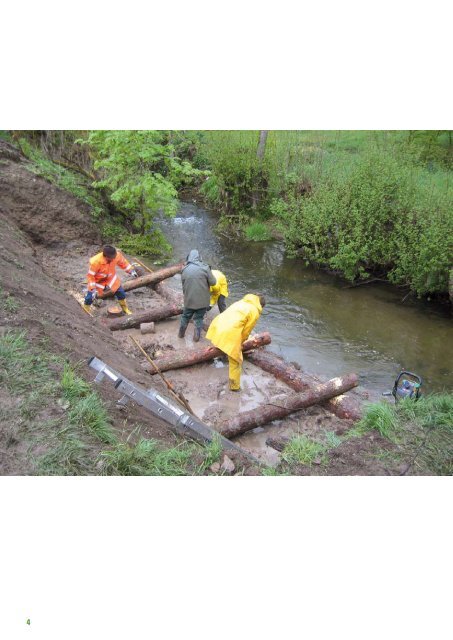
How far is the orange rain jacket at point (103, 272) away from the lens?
23.5ft

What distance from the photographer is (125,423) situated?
395 centimetres

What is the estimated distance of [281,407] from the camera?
5.49 m

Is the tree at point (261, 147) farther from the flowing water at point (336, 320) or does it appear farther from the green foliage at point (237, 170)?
the flowing water at point (336, 320)

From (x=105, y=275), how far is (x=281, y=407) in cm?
360

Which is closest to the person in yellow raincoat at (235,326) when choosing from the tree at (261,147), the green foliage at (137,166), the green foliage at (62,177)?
the green foliage at (137,166)

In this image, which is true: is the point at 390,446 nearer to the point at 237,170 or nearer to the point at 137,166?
the point at 137,166

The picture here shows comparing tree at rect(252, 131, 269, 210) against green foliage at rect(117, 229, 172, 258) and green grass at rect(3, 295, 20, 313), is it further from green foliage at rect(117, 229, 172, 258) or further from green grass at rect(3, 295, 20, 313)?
green grass at rect(3, 295, 20, 313)

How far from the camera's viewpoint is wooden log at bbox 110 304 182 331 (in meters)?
7.30

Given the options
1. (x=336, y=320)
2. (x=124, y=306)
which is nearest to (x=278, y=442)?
(x=124, y=306)

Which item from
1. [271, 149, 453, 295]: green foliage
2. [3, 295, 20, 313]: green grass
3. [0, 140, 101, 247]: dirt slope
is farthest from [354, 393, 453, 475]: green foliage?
[0, 140, 101, 247]: dirt slope

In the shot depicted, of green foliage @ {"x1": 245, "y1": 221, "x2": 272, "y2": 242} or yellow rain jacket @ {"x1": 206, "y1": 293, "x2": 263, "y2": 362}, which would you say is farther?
green foliage @ {"x1": 245, "y1": 221, "x2": 272, "y2": 242}

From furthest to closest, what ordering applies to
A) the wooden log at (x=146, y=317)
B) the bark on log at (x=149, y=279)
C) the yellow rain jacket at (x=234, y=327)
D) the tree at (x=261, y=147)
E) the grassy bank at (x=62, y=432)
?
the tree at (x=261, y=147) < the bark on log at (x=149, y=279) < the wooden log at (x=146, y=317) < the yellow rain jacket at (x=234, y=327) < the grassy bank at (x=62, y=432)

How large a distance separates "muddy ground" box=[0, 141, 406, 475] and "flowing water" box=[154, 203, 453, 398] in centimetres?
133

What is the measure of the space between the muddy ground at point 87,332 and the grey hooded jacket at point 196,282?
0.81 m
